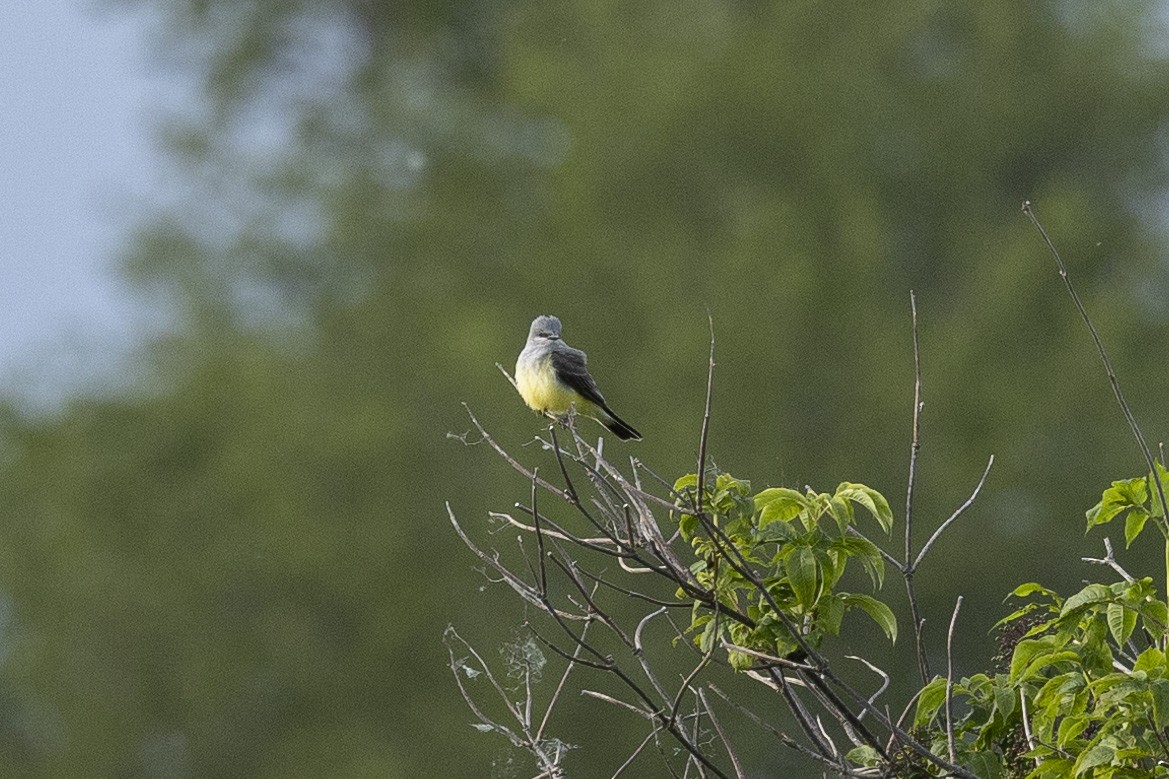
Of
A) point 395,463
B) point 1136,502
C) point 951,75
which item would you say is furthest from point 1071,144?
point 1136,502

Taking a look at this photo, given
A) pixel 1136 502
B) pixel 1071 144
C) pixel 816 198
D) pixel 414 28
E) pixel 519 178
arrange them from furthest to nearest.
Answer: pixel 414 28, pixel 519 178, pixel 1071 144, pixel 816 198, pixel 1136 502

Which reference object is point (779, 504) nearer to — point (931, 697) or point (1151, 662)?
point (931, 697)

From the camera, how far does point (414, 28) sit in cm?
2558

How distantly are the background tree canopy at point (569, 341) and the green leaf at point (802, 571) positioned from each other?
41.0 ft

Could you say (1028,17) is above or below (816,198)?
above

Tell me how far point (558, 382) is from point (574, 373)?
3.4 inches

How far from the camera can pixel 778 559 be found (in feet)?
9.86

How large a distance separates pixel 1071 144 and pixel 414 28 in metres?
8.82

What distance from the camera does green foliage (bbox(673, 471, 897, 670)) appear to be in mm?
2945

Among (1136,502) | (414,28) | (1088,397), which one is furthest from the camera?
(414,28)

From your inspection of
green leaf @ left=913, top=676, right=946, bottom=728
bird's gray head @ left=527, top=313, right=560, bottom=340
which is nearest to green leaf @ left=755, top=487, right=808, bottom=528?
green leaf @ left=913, top=676, right=946, bottom=728

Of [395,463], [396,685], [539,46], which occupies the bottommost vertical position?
[396,685]

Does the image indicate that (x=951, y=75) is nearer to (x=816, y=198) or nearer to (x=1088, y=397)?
(x=816, y=198)

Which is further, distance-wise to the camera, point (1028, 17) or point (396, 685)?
point (1028, 17)
